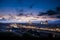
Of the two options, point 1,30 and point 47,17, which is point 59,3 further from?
point 1,30

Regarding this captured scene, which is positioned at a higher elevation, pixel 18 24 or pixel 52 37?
pixel 18 24

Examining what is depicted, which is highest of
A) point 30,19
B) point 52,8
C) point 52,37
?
point 52,8

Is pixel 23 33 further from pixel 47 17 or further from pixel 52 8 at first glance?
pixel 52 8

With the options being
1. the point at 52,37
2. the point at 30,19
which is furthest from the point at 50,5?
the point at 52,37

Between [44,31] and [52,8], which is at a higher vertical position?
[52,8]

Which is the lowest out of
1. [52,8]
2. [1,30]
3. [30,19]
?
[1,30]

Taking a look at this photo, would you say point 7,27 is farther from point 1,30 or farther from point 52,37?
point 52,37

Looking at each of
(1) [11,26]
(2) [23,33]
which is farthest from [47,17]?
(1) [11,26]

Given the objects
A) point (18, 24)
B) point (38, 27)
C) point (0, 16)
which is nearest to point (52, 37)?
point (38, 27)
